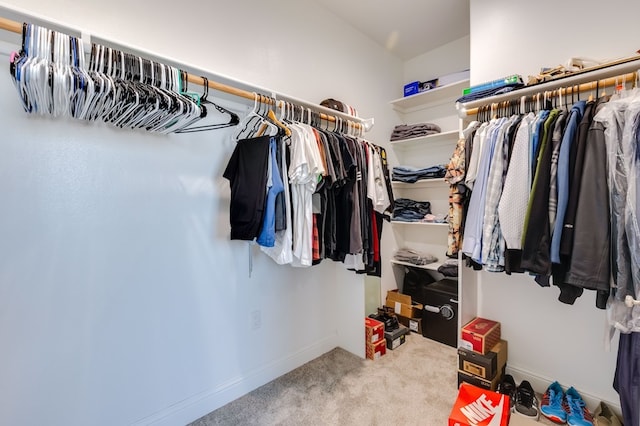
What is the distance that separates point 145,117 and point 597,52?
8.02ft

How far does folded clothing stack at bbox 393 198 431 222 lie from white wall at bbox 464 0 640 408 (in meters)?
0.86

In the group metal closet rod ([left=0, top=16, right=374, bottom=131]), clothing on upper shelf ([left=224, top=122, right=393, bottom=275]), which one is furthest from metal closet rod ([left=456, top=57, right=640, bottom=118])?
clothing on upper shelf ([left=224, top=122, right=393, bottom=275])

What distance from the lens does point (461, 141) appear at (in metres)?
1.72

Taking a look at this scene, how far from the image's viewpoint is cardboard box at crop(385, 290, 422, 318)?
107 inches


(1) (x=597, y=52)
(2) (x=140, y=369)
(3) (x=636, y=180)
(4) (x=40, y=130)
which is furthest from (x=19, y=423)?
(1) (x=597, y=52)

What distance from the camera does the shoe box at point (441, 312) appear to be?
7.89 feet

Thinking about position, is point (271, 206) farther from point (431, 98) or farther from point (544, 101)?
point (431, 98)

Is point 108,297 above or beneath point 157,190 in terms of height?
beneath

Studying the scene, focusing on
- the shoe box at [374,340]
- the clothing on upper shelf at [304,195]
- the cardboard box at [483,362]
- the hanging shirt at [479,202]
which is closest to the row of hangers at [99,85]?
the clothing on upper shelf at [304,195]

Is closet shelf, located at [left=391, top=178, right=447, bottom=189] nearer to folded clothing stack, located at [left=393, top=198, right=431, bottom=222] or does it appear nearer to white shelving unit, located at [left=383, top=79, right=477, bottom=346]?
white shelving unit, located at [left=383, top=79, right=477, bottom=346]

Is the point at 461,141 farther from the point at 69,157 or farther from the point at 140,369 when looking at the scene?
the point at 140,369

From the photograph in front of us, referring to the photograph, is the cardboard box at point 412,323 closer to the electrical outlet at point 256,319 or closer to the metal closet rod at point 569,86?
the electrical outlet at point 256,319

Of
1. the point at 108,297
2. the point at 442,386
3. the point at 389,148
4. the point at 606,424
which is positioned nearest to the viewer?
the point at 108,297

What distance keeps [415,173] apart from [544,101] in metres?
1.26
